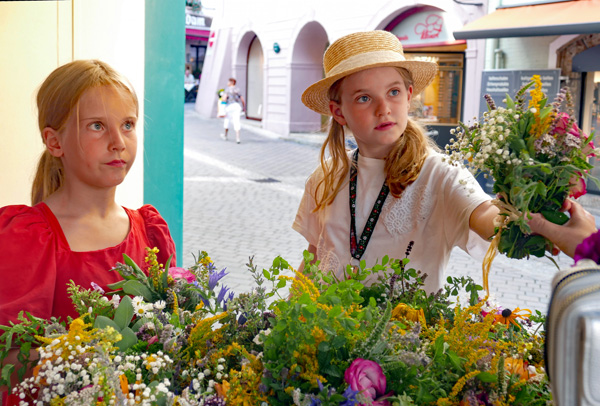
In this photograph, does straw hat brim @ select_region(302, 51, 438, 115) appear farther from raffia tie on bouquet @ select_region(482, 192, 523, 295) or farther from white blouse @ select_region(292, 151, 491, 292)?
raffia tie on bouquet @ select_region(482, 192, 523, 295)

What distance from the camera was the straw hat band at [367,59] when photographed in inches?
91.0

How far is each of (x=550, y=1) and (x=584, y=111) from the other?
7.63 feet

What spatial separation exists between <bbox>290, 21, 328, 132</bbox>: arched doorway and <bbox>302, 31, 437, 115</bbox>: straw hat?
21.2m

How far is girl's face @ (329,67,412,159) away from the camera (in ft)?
7.55

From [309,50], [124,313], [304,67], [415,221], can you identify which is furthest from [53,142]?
[309,50]

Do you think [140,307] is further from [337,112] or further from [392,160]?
[337,112]

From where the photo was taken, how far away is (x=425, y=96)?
1678 centimetres

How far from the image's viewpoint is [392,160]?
8.06 feet

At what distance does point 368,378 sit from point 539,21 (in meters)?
12.3

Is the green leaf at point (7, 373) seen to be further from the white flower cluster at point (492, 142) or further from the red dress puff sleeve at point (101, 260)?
the white flower cluster at point (492, 142)

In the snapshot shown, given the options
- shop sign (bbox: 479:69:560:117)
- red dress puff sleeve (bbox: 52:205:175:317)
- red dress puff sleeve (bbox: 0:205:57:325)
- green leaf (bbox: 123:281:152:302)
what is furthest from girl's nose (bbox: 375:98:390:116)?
shop sign (bbox: 479:69:560:117)

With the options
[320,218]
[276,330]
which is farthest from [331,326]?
[320,218]

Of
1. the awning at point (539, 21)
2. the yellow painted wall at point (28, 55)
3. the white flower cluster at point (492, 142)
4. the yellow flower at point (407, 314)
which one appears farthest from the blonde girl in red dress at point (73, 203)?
the awning at point (539, 21)

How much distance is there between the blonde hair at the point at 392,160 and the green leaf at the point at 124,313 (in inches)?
43.5
